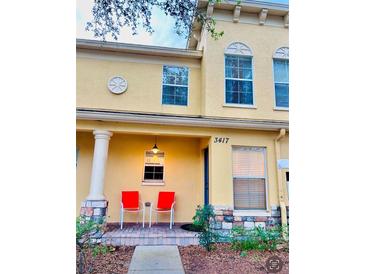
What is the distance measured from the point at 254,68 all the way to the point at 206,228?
10.4 ft

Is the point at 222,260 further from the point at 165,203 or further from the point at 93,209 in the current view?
the point at 93,209

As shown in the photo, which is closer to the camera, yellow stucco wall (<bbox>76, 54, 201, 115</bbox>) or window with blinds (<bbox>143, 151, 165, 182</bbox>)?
yellow stucco wall (<bbox>76, 54, 201, 115</bbox>)

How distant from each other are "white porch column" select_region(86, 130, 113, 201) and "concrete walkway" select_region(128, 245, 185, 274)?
3.91ft

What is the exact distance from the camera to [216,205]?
13.4 ft

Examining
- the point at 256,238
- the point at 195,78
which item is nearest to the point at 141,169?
the point at 195,78

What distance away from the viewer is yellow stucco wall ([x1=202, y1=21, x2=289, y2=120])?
14.9 feet

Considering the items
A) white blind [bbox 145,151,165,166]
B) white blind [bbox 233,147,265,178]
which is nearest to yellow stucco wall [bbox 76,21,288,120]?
white blind [bbox 233,147,265,178]

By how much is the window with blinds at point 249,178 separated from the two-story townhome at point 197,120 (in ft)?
0.06

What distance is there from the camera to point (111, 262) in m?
2.97

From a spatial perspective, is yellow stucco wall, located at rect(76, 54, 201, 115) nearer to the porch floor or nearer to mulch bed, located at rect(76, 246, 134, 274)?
the porch floor
